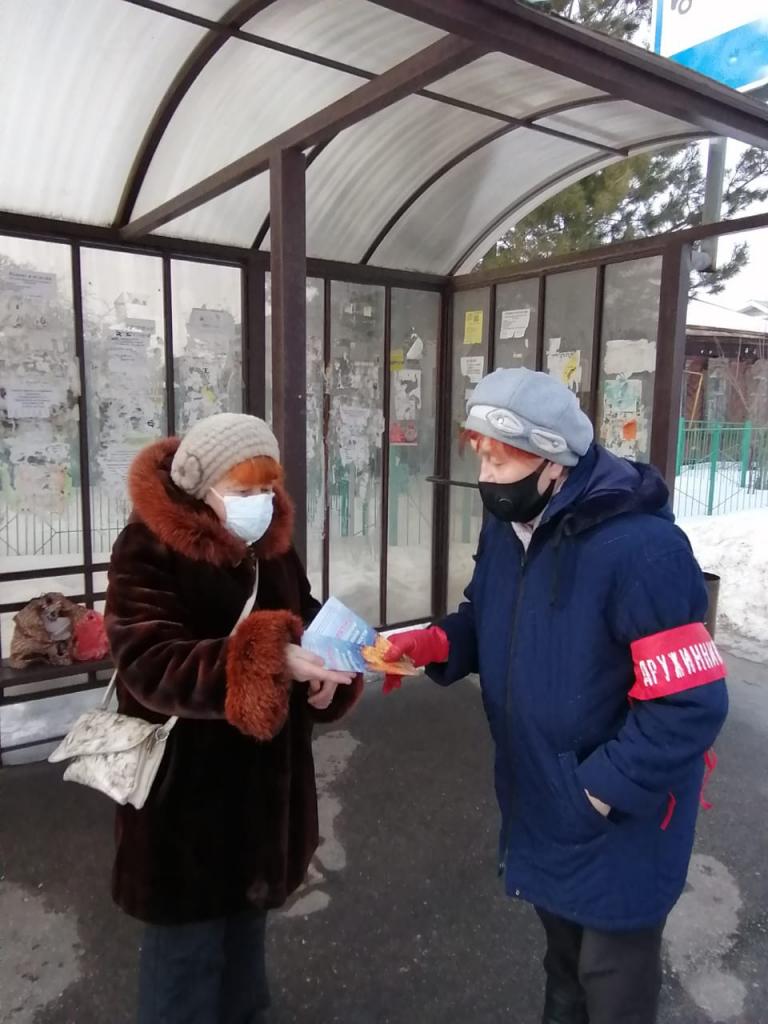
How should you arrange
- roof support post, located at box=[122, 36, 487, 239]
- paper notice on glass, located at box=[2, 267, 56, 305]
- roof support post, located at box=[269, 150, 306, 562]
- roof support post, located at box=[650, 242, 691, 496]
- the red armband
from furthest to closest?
1. roof support post, located at box=[650, 242, 691, 496]
2. paper notice on glass, located at box=[2, 267, 56, 305]
3. roof support post, located at box=[269, 150, 306, 562]
4. roof support post, located at box=[122, 36, 487, 239]
5. the red armband

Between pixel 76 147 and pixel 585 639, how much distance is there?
3409 millimetres

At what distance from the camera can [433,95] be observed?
3719 mm

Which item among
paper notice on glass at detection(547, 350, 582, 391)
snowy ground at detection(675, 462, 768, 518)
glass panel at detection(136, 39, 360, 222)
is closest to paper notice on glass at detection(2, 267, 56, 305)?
glass panel at detection(136, 39, 360, 222)

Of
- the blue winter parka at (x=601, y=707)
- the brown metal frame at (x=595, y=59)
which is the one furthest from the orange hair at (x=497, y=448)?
the brown metal frame at (x=595, y=59)

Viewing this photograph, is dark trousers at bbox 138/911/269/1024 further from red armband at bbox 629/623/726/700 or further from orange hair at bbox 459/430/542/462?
orange hair at bbox 459/430/542/462

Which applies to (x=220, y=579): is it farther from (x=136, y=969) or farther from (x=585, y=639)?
(x=136, y=969)

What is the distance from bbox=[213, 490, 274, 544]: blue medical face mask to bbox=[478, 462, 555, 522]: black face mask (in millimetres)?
527

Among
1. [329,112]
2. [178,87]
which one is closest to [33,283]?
[178,87]

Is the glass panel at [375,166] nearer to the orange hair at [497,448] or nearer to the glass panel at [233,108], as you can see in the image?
the glass panel at [233,108]

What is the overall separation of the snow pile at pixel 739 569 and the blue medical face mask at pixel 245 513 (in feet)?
16.8

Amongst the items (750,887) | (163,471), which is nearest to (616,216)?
(750,887)

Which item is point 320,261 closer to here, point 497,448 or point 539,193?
point 539,193

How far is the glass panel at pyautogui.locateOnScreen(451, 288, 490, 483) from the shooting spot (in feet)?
16.9

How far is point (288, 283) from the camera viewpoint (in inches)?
110
